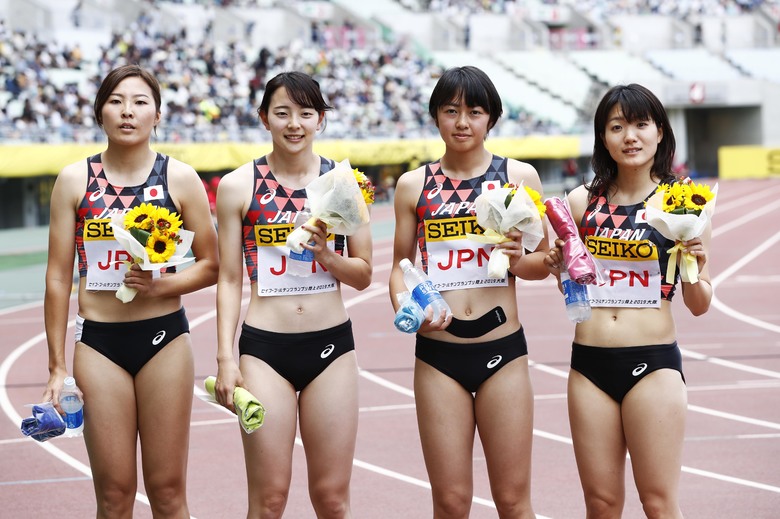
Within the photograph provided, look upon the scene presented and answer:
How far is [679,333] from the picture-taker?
12.6 metres

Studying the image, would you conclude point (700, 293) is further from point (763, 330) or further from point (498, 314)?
point (763, 330)

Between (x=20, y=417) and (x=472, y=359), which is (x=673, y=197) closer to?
(x=472, y=359)

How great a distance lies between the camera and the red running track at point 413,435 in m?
6.88

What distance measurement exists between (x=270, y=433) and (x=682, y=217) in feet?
5.92

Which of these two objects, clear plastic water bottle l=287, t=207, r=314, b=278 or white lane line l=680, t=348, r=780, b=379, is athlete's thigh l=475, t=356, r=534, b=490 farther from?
white lane line l=680, t=348, r=780, b=379

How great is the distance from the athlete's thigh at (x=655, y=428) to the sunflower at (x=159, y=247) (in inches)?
75.0

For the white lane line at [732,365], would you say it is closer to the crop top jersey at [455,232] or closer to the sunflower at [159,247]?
the crop top jersey at [455,232]

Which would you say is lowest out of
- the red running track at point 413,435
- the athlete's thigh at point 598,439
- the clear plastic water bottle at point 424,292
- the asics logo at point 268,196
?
the red running track at point 413,435

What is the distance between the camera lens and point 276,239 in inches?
193

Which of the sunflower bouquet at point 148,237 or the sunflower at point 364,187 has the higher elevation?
the sunflower at point 364,187

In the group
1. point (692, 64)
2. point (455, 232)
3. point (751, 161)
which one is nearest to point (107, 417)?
point (455, 232)

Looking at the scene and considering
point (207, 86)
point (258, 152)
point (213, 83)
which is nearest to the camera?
point (258, 152)

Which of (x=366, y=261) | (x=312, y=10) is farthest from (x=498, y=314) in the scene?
(x=312, y=10)

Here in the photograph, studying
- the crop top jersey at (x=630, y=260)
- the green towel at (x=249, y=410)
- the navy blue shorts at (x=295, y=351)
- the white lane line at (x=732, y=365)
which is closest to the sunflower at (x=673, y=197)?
the crop top jersey at (x=630, y=260)
